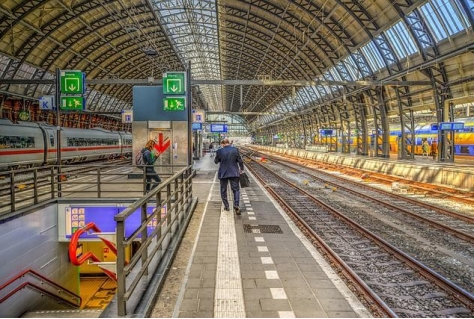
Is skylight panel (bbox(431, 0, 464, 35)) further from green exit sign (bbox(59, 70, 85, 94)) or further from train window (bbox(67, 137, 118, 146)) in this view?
train window (bbox(67, 137, 118, 146))

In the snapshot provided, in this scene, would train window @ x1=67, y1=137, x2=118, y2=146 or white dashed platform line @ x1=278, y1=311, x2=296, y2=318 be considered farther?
train window @ x1=67, y1=137, x2=118, y2=146

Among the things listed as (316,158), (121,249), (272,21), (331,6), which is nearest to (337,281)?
(121,249)

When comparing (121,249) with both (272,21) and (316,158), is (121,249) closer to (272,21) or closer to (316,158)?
(272,21)

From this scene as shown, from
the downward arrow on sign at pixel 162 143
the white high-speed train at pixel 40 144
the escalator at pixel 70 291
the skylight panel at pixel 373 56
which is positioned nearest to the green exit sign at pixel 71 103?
the white high-speed train at pixel 40 144

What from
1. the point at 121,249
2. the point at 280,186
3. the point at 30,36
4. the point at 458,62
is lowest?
the point at 280,186

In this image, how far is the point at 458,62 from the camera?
2200cm

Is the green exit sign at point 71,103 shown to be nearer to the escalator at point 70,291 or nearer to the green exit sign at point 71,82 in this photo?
the green exit sign at point 71,82

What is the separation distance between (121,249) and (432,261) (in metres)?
5.90

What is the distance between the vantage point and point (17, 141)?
72.4ft

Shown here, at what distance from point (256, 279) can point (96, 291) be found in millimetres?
12274

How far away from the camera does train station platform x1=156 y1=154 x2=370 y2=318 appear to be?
434 cm

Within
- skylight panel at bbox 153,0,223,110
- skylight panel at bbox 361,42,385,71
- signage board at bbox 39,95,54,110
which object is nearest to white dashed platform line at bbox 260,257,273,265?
signage board at bbox 39,95,54,110

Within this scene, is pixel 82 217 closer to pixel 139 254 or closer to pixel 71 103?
pixel 71 103

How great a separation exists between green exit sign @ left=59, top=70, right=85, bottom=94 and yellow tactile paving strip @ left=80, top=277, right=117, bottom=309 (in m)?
8.25
